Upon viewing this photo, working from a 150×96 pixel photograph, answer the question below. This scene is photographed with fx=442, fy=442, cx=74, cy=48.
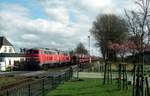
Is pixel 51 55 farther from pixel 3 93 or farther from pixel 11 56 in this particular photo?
pixel 3 93

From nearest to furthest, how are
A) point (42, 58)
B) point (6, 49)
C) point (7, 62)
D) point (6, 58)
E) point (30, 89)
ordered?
point (30, 89) → point (42, 58) → point (6, 58) → point (7, 62) → point (6, 49)

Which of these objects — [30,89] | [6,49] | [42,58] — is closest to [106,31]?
[6,49]

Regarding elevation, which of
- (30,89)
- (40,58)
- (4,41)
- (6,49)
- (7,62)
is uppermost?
(4,41)

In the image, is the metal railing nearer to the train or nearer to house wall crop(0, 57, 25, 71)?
the train

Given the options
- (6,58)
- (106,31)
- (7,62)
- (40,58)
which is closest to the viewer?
(40,58)

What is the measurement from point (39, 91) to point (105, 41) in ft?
255

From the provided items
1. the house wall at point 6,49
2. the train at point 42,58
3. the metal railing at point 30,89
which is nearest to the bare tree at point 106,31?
the train at point 42,58

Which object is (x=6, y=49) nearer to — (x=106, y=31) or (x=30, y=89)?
(x=106, y=31)

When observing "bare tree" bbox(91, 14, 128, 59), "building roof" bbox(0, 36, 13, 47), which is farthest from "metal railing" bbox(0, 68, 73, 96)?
"building roof" bbox(0, 36, 13, 47)

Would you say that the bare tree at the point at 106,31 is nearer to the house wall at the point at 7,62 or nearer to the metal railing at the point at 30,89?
the house wall at the point at 7,62

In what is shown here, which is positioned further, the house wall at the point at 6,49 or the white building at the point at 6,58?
the house wall at the point at 6,49

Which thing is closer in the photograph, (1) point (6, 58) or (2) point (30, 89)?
(2) point (30, 89)

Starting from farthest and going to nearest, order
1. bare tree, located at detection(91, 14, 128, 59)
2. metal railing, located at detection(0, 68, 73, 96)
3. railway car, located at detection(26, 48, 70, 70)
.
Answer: bare tree, located at detection(91, 14, 128, 59)
railway car, located at detection(26, 48, 70, 70)
metal railing, located at detection(0, 68, 73, 96)

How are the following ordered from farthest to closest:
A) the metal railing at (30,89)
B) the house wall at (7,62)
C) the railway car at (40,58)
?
the house wall at (7,62) < the railway car at (40,58) < the metal railing at (30,89)
